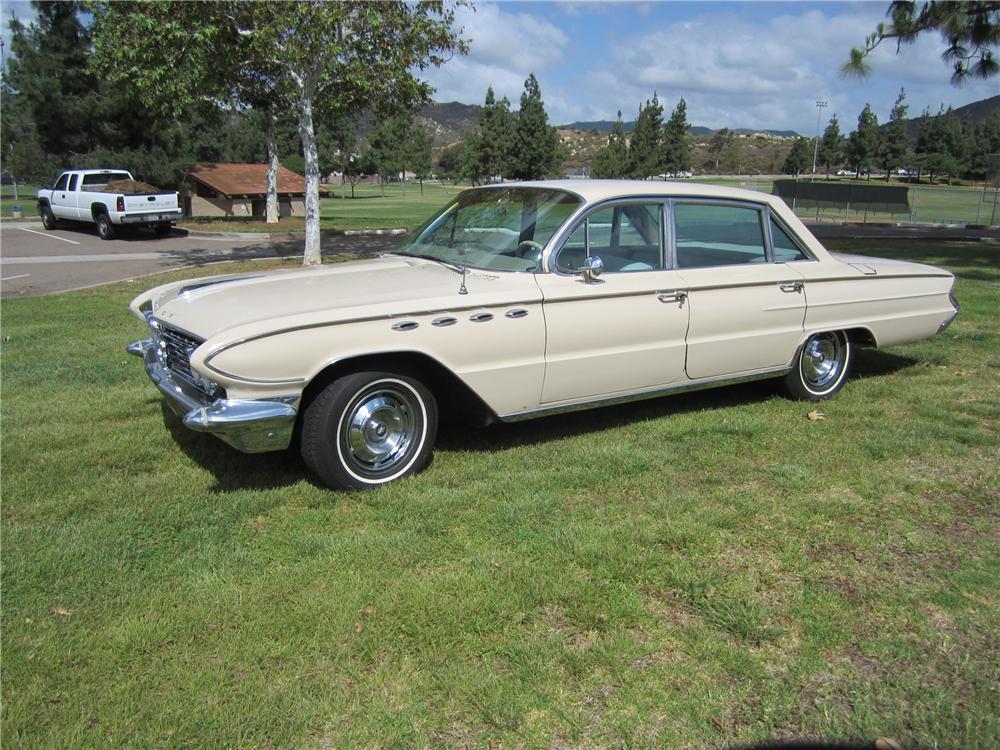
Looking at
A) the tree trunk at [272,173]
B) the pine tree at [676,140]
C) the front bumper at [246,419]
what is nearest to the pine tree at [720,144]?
the pine tree at [676,140]

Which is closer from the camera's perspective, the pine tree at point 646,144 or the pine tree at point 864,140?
the pine tree at point 646,144

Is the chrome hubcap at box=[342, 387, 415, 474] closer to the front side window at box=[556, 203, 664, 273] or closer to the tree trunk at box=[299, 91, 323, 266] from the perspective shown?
the front side window at box=[556, 203, 664, 273]

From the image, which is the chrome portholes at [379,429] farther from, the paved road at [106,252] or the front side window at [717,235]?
the paved road at [106,252]

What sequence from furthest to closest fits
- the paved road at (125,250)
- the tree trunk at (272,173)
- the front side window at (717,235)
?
the tree trunk at (272,173)
the paved road at (125,250)
the front side window at (717,235)

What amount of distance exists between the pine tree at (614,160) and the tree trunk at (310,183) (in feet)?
117

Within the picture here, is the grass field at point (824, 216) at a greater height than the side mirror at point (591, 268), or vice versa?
the grass field at point (824, 216)

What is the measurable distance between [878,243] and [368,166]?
53.7 m

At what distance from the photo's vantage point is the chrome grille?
158 inches

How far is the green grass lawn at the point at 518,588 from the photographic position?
2.50m

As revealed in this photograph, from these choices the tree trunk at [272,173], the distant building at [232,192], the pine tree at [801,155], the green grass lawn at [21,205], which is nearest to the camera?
the tree trunk at [272,173]

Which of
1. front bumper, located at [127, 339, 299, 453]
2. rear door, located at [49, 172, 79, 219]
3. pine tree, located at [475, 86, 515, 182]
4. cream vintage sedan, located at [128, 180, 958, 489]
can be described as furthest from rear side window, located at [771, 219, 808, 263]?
pine tree, located at [475, 86, 515, 182]

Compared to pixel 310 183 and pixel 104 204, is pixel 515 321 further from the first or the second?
pixel 104 204

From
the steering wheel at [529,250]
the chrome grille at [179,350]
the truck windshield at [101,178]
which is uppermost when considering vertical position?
the truck windshield at [101,178]

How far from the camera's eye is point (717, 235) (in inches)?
212
